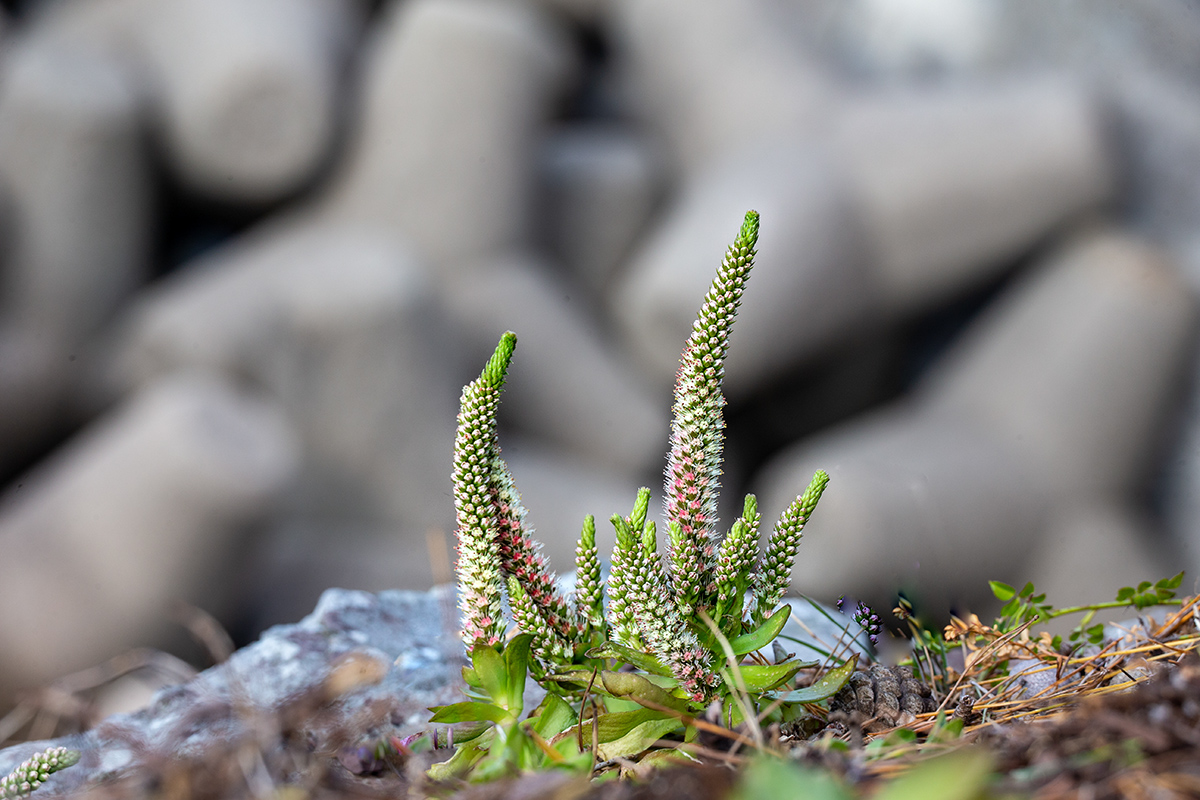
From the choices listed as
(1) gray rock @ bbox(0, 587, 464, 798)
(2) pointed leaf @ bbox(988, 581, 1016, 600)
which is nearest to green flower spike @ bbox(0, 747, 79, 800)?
(1) gray rock @ bbox(0, 587, 464, 798)

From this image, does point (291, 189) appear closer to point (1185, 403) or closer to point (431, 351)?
point (431, 351)

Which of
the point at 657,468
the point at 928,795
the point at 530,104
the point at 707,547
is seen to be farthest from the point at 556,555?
the point at 928,795

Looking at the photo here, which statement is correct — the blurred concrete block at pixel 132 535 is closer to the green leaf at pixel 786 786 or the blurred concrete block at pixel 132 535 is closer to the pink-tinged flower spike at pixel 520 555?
the pink-tinged flower spike at pixel 520 555

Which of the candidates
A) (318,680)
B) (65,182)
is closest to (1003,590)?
(318,680)

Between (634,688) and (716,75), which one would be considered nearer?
(634,688)

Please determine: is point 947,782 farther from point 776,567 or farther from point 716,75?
point 716,75
